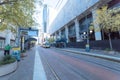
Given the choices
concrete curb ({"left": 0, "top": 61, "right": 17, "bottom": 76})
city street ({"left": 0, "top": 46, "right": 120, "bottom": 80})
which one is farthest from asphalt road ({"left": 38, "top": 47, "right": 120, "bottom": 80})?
concrete curb ({"left": 0, "top": 61, "right": 17, "bottom": 76})

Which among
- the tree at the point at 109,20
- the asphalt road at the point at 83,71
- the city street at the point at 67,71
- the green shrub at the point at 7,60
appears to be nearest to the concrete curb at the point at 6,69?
the city street at the point at 67,71

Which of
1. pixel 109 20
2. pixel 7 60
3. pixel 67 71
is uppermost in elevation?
pixel 109 20

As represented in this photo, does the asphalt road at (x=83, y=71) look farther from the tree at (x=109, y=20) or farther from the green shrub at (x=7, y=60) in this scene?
the tree at (x=109, y=20)

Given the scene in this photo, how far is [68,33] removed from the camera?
247 ft

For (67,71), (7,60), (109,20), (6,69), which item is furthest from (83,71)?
(109,20)

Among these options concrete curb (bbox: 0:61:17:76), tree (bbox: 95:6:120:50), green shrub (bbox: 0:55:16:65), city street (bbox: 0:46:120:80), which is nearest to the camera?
city street (bbox: 0:46:120:80)

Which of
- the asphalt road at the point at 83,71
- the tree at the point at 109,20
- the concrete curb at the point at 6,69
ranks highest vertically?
the tree at the point at 109,20

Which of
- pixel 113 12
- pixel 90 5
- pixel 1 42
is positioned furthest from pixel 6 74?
pixel 1 42

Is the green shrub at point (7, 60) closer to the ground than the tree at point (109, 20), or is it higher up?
closer to the ground

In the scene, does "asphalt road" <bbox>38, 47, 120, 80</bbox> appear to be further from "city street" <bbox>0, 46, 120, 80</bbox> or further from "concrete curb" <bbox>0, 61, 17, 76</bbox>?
"concrete curb" <bbox>0, 61, 17, 76</bbox>

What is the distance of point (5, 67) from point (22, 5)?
511cm

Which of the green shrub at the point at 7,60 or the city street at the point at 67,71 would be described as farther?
the green shrub at the point at 7,60

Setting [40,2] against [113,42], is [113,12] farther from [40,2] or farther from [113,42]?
[40,2]

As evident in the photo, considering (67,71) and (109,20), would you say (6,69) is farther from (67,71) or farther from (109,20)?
(109,20)
